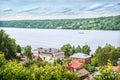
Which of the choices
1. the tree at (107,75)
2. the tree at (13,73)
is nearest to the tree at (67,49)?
the tree at (13,73)

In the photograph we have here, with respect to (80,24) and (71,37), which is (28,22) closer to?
(80,24)

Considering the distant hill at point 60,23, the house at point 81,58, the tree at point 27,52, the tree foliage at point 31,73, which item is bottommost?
the house at point 81,58

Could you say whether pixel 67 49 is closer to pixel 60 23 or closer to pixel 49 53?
pixel 49 53

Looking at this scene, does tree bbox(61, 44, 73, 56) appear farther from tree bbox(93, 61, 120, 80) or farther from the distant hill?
tree bbox(93, 61, 120, 80)

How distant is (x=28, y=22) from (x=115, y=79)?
359 centimetres

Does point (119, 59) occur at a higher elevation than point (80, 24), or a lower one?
lower

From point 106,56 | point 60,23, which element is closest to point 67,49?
point 106,56

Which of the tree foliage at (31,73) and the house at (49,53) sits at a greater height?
the tree foliage at (31,73)

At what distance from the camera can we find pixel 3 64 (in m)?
3.61

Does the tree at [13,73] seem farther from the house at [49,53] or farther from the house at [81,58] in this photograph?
the house at [49,53]

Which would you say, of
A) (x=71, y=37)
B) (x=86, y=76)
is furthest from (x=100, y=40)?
(x=86, y=76)

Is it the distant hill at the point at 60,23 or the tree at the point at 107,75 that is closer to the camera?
the tree at the point at 107,75

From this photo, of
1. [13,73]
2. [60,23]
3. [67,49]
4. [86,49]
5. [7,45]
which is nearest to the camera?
[13,73]

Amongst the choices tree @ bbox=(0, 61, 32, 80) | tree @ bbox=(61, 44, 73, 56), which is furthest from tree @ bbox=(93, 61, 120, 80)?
tree @ bbox=(61, 44, 73, 56)
